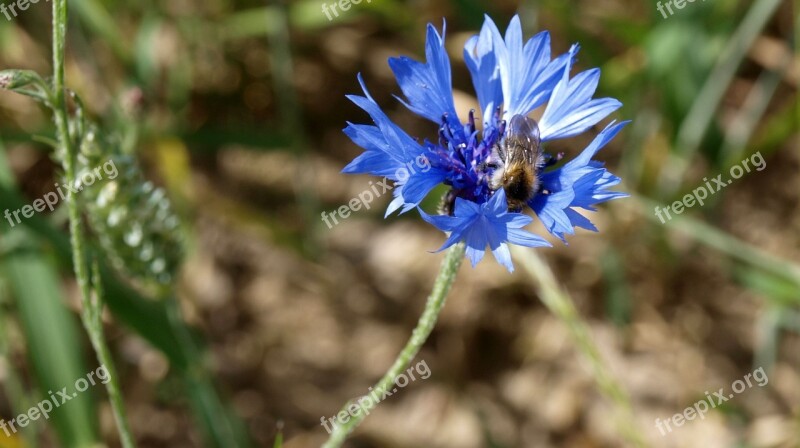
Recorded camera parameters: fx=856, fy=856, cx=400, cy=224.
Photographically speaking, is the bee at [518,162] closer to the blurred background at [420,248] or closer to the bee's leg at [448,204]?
the bee's leg at [448,204]

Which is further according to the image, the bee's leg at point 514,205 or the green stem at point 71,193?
A: the bee's leg at point 514,205

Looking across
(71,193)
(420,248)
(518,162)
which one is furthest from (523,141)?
(420,248)

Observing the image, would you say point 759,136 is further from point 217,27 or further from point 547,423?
point 217,27

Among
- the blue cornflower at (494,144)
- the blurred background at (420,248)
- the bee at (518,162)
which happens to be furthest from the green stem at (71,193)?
the blurred background at (420,248)

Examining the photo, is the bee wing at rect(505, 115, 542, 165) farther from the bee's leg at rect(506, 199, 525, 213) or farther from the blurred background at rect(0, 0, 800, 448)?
the blurred background at rect(0, 0, 800, 448)

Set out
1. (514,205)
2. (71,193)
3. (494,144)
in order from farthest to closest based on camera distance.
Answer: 1. (494,144)
2. (514,205)
3. (71,193)

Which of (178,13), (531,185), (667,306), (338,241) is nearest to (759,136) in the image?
(667,306)

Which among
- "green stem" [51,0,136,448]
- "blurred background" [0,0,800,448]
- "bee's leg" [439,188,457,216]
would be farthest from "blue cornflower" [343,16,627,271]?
"blurred background" [0,0,800,448]

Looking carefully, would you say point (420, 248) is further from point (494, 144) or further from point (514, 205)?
point (514, 205)
